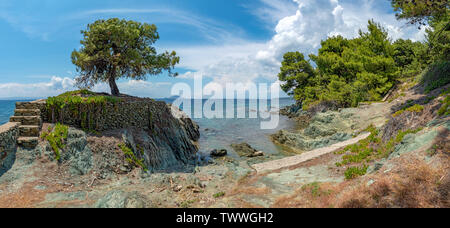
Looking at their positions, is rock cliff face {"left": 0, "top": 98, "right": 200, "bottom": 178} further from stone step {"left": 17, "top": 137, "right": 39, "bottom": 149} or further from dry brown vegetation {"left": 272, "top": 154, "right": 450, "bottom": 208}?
dry brown vegetation {"left": 272, "top": 154, "right": 450, "bottom": 208}

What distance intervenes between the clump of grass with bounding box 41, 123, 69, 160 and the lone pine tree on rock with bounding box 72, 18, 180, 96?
30.0ft

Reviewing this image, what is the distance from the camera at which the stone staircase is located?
11.2 metres

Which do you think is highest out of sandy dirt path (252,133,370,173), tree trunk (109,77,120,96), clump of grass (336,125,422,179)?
tree trunk (109,77,120,96)

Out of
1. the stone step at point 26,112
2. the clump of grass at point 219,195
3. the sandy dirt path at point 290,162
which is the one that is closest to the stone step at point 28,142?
the stone step at point 26,112

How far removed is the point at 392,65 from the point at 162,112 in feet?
119

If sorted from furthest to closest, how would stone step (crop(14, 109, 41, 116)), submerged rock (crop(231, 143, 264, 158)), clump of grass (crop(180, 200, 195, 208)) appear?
submerged rock (crop(231, 143, 264, 158))
stone step (crop(14, 109, 41, 116))
clump of grass (crop(180, 200, 195, 208))

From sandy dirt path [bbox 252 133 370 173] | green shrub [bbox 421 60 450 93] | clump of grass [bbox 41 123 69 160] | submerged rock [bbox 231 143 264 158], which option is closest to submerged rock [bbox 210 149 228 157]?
submerged rock [bbox 231 143 264 158]

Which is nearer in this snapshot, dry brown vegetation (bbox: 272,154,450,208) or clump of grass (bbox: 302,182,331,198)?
dry brown vegetation (bbox: 272,154,450,208)

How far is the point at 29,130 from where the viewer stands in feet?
38.0

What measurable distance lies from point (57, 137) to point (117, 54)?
10820mm

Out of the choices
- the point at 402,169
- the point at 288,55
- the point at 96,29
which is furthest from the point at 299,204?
the point at 288,55

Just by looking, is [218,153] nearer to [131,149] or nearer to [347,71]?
[131,149]
